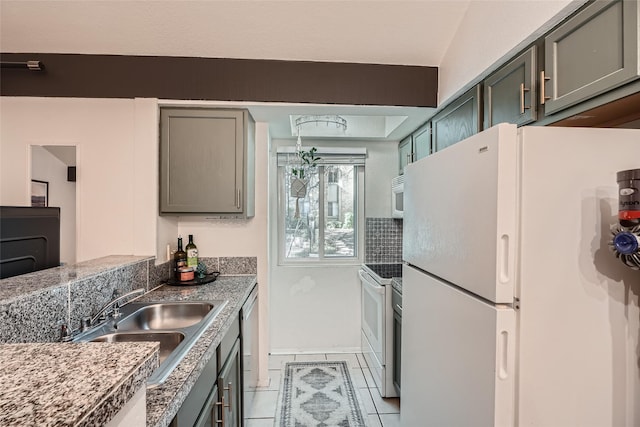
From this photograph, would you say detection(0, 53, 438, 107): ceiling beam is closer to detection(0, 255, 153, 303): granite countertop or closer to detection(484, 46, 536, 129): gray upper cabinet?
detection(484, 46, 536, 129): gray upper cabinet

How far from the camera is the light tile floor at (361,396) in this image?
2.18m

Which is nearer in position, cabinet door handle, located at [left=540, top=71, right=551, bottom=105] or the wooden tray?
cabinet door handle, located at [left=540, top=71, right=551, bottom=105]

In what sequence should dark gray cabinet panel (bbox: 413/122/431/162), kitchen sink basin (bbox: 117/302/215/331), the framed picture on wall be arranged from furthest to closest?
dark gray cabinet panel (bbox: 413/122/431/162) → the framed picture on wall → kitchen sink basin (bbox: 117/302/215/331)

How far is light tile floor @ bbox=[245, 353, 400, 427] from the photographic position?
218cm

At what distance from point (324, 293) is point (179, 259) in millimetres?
1508

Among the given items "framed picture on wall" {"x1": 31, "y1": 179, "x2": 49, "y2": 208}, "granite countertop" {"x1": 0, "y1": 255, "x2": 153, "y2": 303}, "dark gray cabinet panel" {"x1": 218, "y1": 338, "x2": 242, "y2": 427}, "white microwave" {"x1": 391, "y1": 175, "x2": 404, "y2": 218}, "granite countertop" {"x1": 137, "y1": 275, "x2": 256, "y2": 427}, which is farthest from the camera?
"white microwave" {"x1": 391, "y1": 175, "x2": 404, "y2": 218}

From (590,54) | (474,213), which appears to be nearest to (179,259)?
(474,213)

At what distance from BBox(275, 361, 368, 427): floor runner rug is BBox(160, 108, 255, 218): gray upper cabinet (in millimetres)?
1421

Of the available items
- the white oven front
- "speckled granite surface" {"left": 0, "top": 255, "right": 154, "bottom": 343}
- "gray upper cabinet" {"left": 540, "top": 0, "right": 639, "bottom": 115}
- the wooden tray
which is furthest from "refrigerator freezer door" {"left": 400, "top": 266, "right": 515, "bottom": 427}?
"speckled granite surface" {"left": 0, "top": 255, "right": 154, "bottom": 343}

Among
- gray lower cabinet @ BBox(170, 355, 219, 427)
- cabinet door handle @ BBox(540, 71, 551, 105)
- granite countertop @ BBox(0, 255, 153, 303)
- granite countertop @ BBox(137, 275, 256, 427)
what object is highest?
cabinet door handle @ BBox(540, 71, 551, 105)

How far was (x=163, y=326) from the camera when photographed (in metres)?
1.74

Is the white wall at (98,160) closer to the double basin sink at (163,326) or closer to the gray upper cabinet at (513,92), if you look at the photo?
the double basin sink at (163,326)

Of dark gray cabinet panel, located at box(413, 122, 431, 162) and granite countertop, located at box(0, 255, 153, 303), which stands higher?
dark gray cabinet panel, located at box(413, 122, 431, 162)

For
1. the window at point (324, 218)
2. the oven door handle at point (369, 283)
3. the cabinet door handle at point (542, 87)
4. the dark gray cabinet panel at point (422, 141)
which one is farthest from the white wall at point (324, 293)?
the cabinet door handle at point (542, 87)
